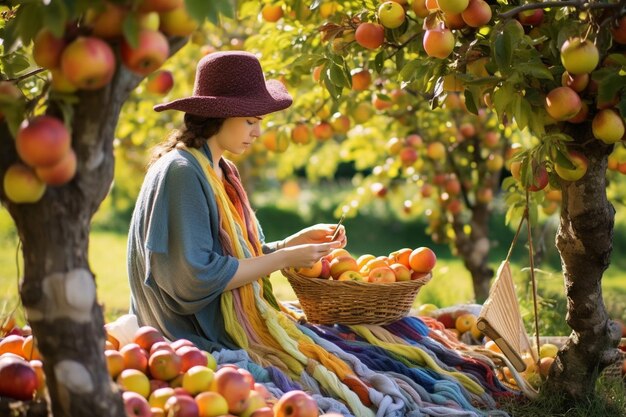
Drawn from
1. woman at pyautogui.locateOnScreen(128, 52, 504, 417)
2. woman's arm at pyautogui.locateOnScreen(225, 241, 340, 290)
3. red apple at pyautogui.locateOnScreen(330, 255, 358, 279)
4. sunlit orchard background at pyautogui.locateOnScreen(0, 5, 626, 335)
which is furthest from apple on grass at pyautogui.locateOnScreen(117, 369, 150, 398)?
red apple at pyautogui.locateOnScreen(330, 255, 358, 279)

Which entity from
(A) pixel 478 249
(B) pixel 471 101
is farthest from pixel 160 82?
(A) pixel 478 249

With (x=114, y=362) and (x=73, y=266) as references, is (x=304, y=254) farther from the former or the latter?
(x=73, y=266)

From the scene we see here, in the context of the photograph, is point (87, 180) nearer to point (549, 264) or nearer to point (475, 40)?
point (475, 40)

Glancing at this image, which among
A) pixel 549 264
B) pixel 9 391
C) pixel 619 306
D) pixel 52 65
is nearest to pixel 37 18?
pixel 52 65

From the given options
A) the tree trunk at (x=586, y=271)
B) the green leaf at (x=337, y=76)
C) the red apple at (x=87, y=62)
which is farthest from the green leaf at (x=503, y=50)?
the red apple at (x=87, y=62)

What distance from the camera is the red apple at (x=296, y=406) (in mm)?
2227

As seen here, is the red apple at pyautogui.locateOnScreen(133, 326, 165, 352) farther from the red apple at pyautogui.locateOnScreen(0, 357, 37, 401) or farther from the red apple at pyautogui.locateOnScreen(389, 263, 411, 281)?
the red apple at pyautogui.locateOnScreen(389, 263, 411, 281)

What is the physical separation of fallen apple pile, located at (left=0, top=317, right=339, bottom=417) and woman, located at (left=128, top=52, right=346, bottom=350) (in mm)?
383

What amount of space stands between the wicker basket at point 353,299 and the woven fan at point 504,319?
266 millimetres

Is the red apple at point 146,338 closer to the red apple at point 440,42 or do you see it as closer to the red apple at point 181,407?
the red apple at point 181,407

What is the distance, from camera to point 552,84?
8.41ft

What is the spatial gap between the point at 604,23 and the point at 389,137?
2795 mm

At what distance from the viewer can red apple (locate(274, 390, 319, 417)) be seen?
87.7 inches

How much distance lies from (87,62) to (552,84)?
1.45 metres
